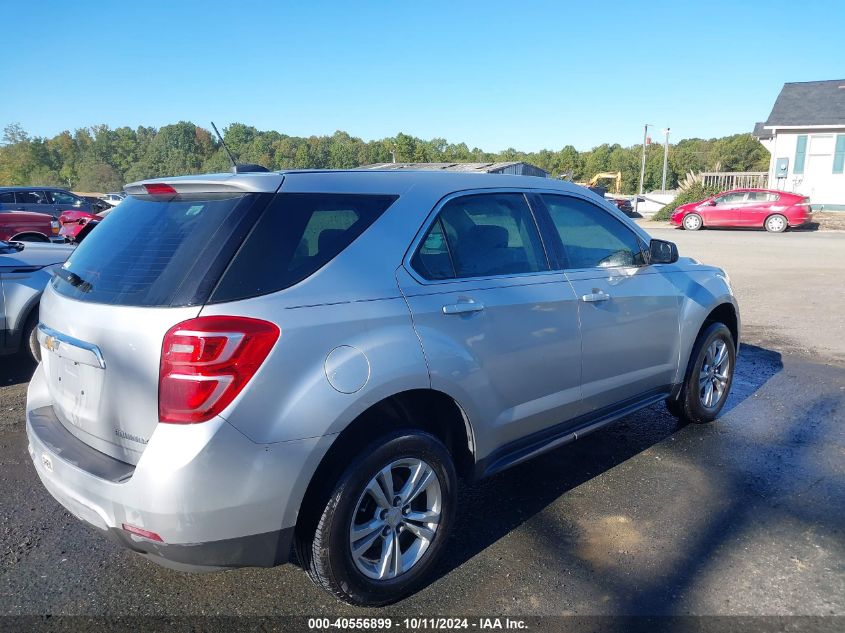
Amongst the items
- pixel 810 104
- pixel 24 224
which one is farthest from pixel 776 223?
pixel 24 224

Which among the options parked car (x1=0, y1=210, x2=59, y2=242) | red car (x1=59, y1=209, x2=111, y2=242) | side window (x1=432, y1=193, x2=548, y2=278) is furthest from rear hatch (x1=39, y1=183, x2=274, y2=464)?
red car (x1=59, y1=209, x2=111, y2=242)

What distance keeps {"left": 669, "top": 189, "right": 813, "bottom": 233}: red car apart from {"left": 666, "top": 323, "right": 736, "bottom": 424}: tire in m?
21.5

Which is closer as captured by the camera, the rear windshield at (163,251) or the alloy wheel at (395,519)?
the rear windshield at (163,251)

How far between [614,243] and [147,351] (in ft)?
9.46

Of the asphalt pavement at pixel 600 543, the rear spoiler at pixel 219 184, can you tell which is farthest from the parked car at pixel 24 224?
the rear spoiler at pixel 219 184

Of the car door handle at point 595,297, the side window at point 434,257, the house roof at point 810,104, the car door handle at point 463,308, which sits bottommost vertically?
the car door handle at point 595,297

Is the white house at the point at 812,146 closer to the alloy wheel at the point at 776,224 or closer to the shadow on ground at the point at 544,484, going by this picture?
the alloy wheel at the point at 776,224

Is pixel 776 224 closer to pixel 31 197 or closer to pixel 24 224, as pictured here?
pixel 24 224

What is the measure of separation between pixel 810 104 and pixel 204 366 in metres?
34.1

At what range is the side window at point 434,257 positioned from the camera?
293 centimetres

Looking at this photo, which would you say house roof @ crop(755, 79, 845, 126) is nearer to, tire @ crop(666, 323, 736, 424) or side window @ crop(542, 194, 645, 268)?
tire @ crop(666, 323, 736, 424)

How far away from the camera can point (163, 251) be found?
103 inches

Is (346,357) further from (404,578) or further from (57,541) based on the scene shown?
(57,541)

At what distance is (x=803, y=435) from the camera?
473cm
